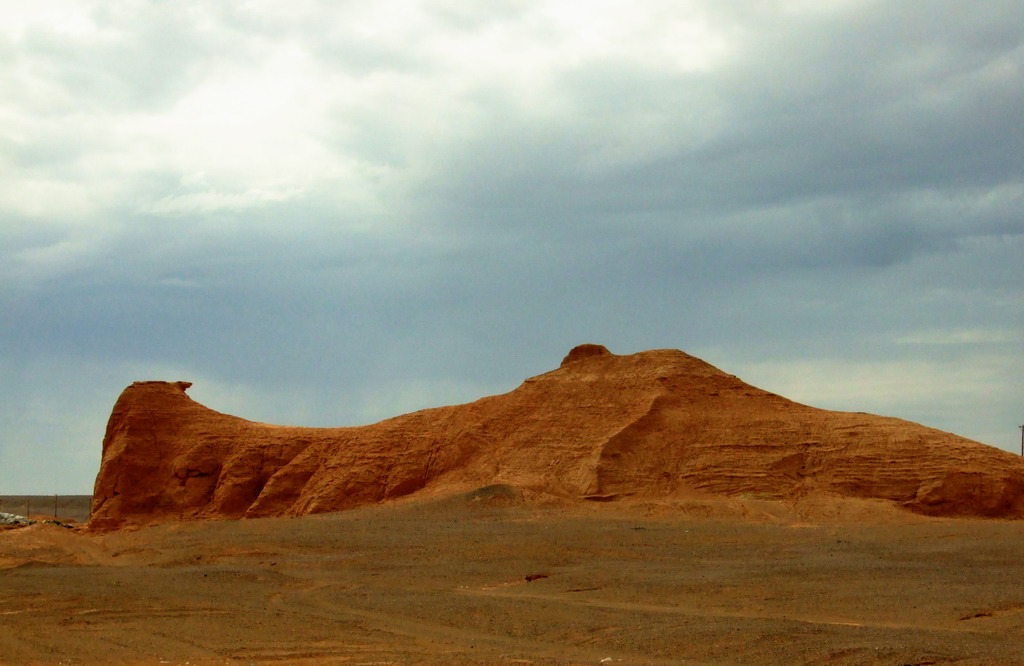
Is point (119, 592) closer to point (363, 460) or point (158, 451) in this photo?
point (363, 460)

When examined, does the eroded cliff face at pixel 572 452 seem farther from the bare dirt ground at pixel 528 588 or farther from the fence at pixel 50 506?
the fence at pixel 50 506

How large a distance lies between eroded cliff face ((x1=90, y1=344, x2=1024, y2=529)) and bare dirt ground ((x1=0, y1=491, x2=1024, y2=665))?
1.87 m

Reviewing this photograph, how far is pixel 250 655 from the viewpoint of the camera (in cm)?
1706

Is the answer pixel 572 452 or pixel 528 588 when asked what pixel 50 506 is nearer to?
pixel 572 452

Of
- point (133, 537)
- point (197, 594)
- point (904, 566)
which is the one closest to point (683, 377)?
point (904, 566)

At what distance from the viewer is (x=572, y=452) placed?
132ft

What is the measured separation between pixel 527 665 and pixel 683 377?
2924cm

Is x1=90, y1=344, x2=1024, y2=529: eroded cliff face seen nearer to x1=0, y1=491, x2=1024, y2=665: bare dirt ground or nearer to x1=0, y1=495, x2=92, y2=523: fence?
x1=0, y1=491, x2=1024, y2=665: bare dirt ground

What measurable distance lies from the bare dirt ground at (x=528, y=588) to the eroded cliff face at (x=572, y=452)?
1.87 metres

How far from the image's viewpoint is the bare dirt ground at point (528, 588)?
16984 mm

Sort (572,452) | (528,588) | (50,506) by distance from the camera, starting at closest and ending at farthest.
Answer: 1. (528,588)
2. (572,452)
3. (50,506)

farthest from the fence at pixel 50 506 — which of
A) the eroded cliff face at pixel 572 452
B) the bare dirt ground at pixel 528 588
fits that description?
the bare dirt ground at pixel 528 588

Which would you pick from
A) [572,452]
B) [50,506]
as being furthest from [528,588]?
[50,506]

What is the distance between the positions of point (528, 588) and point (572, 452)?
1516 cm
